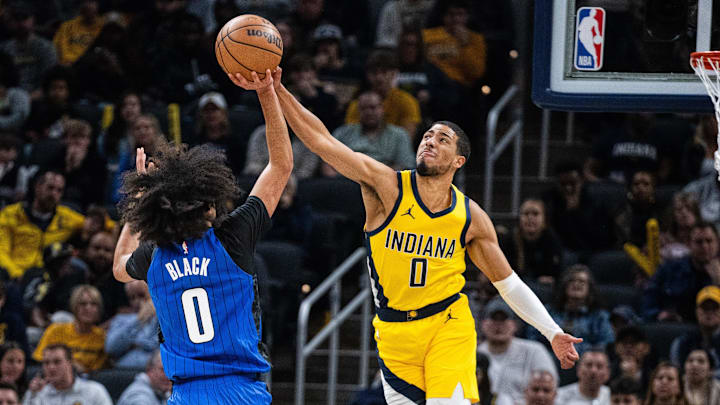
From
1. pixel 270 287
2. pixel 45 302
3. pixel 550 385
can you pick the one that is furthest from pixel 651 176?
pixel 45 302

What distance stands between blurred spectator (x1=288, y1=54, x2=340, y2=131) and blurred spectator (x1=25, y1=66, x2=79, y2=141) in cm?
244

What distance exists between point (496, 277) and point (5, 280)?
566 centimetres

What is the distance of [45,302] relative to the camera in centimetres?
1107

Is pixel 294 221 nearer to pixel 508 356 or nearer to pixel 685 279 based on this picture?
pixel 508 356

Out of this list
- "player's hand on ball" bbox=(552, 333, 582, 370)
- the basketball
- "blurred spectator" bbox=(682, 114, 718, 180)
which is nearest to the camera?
the basketball

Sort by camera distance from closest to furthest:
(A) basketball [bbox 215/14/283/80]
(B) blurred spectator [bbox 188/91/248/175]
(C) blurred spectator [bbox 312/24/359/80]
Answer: (A) basketball [bbox 215/14/283/80] → (B) blurred spectator [bbox 188/91/248/175] → (C) blurred spectator [bbox 312/24/359/80]

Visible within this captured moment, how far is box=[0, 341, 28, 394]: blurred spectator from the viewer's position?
32.7 feet

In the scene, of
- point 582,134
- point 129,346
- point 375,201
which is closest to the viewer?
point 375,201

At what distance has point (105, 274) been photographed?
10977mm

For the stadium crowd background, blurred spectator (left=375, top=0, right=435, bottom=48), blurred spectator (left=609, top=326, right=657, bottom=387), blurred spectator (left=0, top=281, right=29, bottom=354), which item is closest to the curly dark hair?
the stadium crowd background

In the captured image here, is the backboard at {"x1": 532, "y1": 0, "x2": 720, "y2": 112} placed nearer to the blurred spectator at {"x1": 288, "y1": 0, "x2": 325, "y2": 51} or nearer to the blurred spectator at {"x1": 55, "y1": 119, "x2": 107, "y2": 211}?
the blurred spectator at {"x1": 55, "y1": 119, "x2": 107, "y2": 211}

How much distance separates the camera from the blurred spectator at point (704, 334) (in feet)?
32.2

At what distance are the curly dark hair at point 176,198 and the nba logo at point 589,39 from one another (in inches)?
100

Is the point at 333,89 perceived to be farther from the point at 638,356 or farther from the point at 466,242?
the point at 466,242
